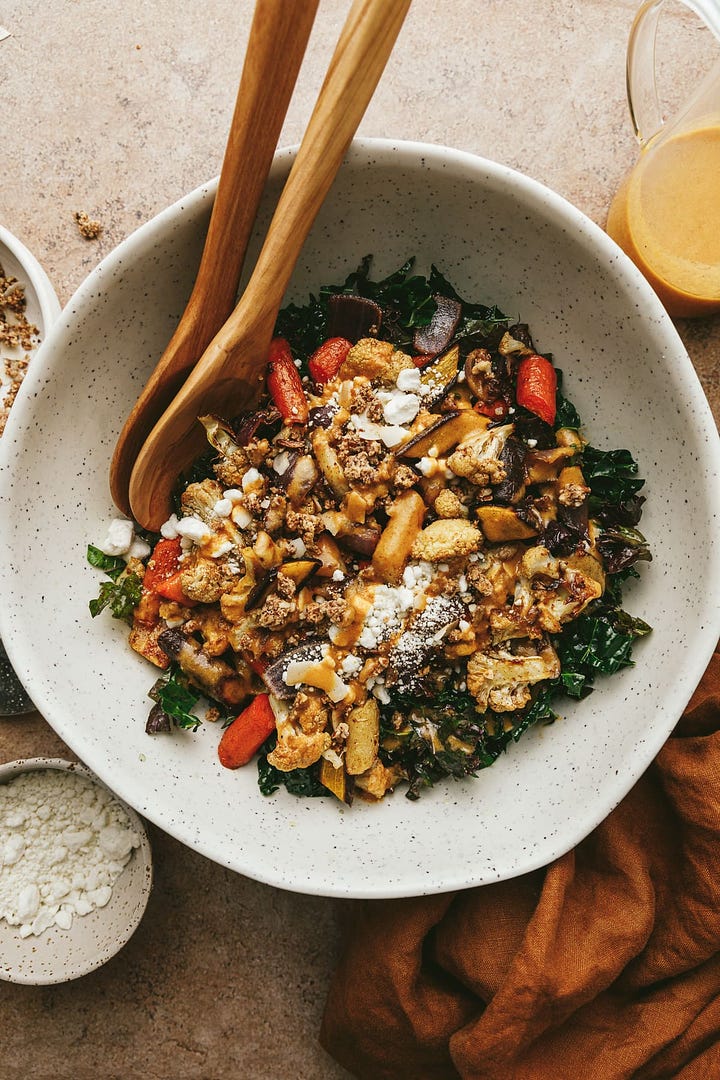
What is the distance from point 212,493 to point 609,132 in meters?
1.80

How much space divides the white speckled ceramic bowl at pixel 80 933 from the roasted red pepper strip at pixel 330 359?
1459mm

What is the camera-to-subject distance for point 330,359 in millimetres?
2430

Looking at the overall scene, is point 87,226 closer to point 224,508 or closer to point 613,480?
point 224,508

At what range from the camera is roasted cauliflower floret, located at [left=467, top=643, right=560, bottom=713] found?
2.31 meters

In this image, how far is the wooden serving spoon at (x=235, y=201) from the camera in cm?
184

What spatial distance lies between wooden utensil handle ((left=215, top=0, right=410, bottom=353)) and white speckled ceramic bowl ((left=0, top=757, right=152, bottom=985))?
62.6 inches

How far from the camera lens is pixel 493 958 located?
2.62 metres

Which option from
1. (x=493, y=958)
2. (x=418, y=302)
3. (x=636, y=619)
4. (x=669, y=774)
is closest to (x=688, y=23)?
(x=418, y=302)

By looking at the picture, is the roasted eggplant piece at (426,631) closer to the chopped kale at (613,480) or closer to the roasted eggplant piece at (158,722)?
the chopped kale at (613,480)

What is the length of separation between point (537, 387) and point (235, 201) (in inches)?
38.1

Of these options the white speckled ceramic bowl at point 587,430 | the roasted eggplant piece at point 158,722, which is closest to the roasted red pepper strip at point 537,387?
the white speckled ceramic bowl at point 587,430

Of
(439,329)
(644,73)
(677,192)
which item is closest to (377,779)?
(439,329)

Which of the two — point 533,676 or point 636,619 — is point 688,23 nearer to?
point 636,619

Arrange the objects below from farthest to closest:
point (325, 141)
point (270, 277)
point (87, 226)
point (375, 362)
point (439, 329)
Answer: point (87, 226), point (439, 329), point (375, 362), point (270, 277), point (325, 141)
